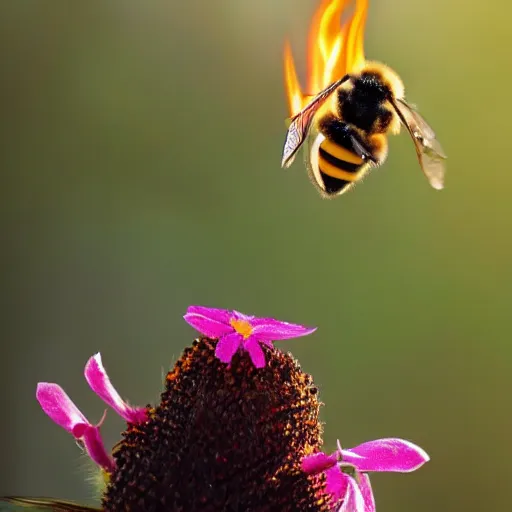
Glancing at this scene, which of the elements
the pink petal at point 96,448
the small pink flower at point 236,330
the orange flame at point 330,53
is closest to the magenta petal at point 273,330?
the small pink flower at point 236,330

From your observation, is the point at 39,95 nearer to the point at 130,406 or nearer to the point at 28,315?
the point at 28,315

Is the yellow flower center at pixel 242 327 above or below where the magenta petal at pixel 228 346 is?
above

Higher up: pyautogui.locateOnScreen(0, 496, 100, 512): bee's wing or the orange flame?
the orange flame

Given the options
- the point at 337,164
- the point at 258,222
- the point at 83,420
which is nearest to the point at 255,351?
the point at 83,420

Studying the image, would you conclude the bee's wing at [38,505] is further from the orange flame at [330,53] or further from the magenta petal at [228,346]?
the orange flame at [330,53]

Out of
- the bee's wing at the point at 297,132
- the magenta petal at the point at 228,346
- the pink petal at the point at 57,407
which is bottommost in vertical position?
the pink petal at the point at 57,407

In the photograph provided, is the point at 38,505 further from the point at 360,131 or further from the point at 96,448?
the point at 360,131

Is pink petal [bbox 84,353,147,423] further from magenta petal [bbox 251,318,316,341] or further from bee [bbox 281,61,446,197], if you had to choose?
bee [bbox 281,61,446,197]

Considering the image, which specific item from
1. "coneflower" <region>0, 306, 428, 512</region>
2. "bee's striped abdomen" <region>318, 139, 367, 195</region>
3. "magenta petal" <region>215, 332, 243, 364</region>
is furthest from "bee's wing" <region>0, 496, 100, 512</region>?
"bee's striped abdomen" <region>318, 139, 367, 195</region>
